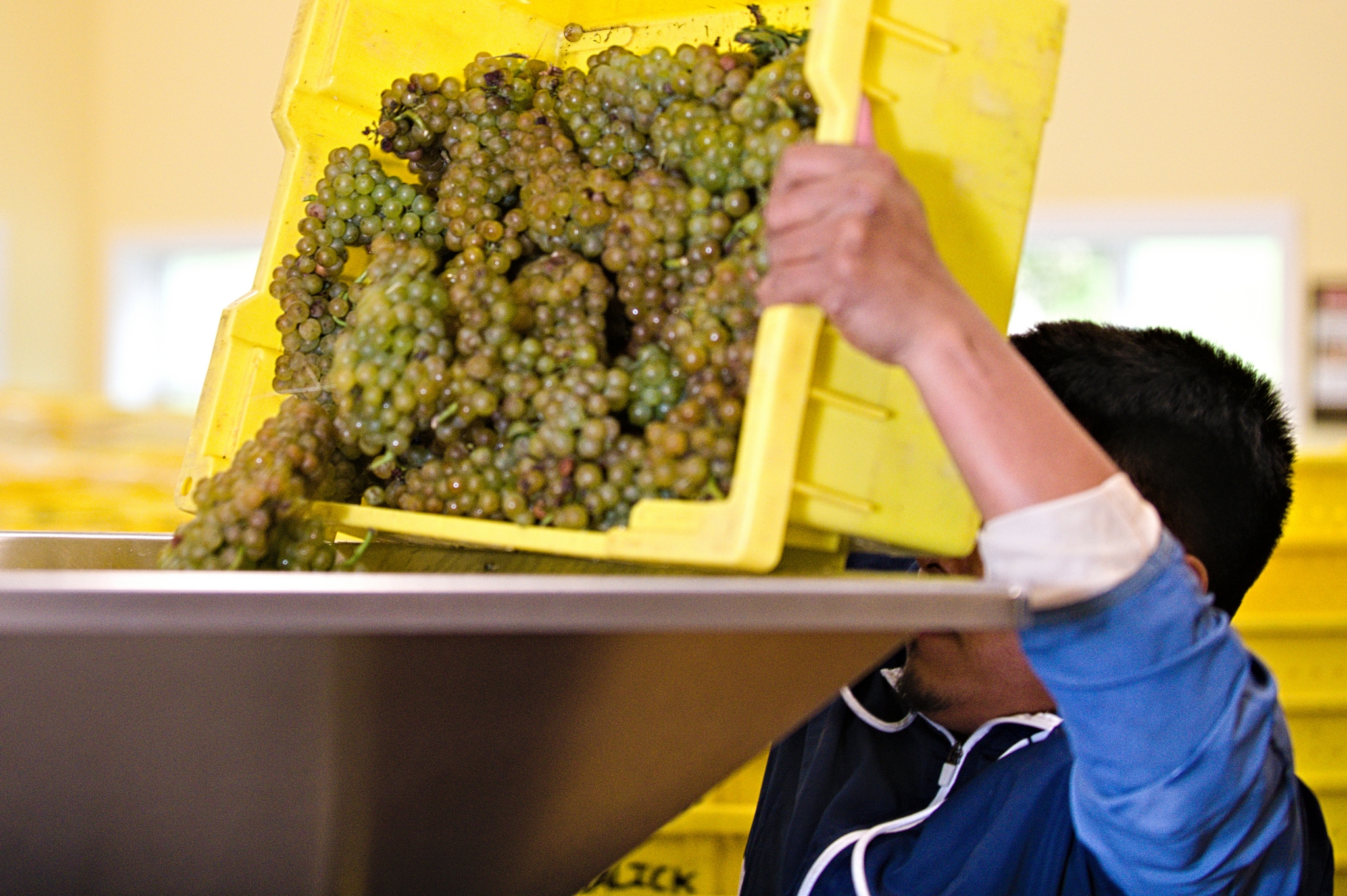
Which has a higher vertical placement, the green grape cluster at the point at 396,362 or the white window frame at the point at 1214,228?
the white window frame at the point at 1214,228

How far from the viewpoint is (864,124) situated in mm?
724

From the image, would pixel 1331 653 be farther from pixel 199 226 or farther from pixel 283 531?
pixel 199 226

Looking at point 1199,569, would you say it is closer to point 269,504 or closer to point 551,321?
point 551,321

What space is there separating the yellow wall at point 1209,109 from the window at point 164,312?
3805 millimetres

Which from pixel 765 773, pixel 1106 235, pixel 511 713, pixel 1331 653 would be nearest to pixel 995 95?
pixel 511 713

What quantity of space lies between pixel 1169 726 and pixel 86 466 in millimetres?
2216

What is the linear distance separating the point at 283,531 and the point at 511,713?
0.83ft

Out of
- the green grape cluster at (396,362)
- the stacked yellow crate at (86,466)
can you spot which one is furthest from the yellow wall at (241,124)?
the green grape cluster at (396,362)

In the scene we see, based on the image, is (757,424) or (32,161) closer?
(757,424)

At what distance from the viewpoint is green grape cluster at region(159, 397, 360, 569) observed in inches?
32.1

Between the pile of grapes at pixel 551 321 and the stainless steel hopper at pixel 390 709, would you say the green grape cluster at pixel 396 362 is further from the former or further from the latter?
the stainless steel hopper at pixel 390 709

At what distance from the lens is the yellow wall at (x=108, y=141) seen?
5.41 metres

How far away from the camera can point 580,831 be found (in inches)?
34.0

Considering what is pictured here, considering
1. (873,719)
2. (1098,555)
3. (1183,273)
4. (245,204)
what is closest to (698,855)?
(873,719)
